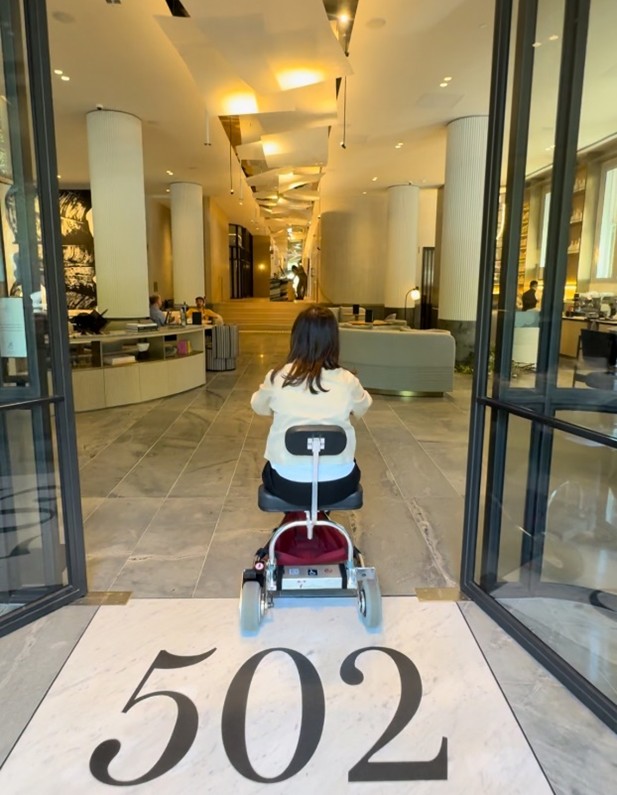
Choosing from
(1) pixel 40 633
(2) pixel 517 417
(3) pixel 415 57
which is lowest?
(1) pixel 40 633

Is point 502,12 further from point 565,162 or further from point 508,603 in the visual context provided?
point 508,603

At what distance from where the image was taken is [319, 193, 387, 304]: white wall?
1645 centimetres

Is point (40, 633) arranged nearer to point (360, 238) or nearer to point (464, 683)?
point (464, 683)

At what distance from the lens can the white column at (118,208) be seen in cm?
764

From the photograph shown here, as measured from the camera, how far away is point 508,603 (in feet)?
7.66

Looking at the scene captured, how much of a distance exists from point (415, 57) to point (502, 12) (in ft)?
15.8

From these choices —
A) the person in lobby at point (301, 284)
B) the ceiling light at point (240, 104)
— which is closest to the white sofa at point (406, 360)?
the ceiling light at point (240, 104)

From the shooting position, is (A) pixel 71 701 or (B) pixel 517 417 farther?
(B) pixel 517 417

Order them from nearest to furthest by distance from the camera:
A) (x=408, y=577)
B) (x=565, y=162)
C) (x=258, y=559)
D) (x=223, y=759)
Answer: (x=223, y=759), (x=565, y=162), (x=258, y=559), (x=408, y=577)

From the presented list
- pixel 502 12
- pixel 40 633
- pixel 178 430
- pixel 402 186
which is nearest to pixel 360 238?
pixel 402 186

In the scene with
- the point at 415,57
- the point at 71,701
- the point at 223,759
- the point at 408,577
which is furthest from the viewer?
the point at 415,57

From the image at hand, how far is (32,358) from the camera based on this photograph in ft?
7.27

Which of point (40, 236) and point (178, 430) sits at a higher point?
point (40, 236)

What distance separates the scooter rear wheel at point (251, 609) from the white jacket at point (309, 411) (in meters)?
0.50
